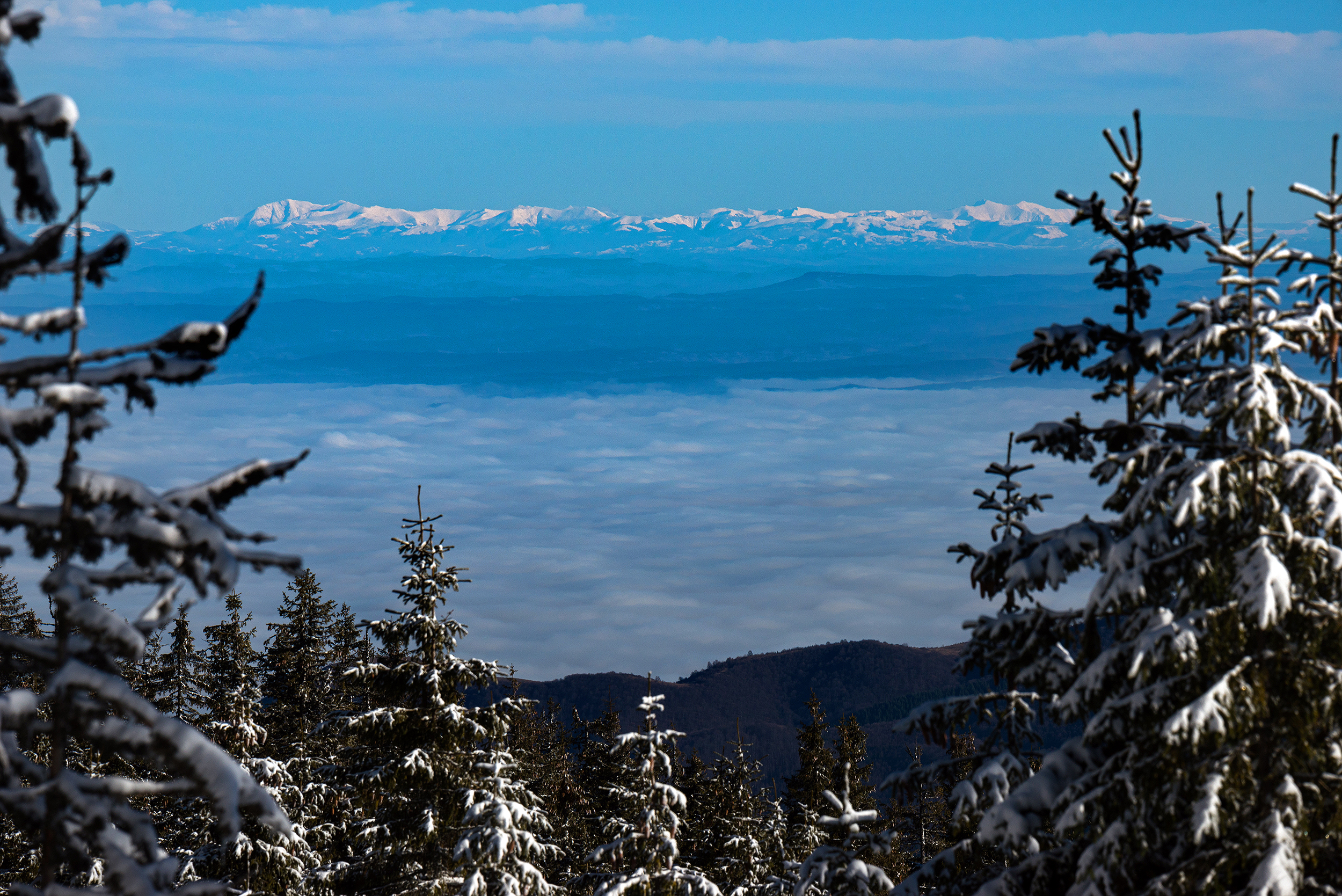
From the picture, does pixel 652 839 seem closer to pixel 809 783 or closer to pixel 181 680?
pixel 809 783

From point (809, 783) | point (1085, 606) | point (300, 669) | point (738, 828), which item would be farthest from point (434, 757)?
point (809, 783)

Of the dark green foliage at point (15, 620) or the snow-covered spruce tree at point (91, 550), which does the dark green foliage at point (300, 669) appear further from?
the snow-covered spruce tree at point (91, 550)

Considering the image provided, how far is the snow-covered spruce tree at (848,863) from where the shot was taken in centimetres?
1670

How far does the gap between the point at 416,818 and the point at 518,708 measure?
116 inches

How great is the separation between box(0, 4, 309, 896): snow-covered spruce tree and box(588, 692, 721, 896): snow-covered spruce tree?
15.0 m

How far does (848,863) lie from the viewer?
669 inches

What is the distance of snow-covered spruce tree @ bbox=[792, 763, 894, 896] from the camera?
1670 cm

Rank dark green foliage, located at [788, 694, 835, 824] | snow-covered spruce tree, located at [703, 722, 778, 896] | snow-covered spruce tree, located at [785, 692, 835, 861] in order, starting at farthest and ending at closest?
dark green foliage, located at [788, 694, 835, 824] → snow-covered spruce tree, located at [785, 692, 835, 861] → snow-covered spruce tree, located at [703, 722, 778, 896]

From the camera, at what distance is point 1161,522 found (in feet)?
37.4

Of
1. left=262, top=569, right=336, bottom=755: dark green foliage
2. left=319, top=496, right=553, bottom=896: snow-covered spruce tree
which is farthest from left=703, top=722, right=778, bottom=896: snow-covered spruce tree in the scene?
left=262, top=569, right=336, bottom=755: dark green foliage

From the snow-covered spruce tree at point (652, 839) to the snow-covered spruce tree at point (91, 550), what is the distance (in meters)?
15.0

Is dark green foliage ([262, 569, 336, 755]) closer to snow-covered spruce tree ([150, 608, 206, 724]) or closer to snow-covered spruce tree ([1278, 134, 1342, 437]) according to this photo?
snow-covered spruce tree ([150, 608, 206, 724])

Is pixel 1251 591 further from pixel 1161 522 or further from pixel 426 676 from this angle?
pixel 426 676

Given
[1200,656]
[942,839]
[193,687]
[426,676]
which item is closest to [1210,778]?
[1200,656]
